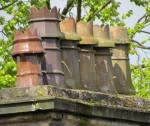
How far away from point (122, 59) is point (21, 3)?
18.7 metres

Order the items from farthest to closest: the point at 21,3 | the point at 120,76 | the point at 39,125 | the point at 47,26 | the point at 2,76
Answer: the point at 21,3
the point at 2,76
the point at 120,76
the point at 47,26
the point at 39,125

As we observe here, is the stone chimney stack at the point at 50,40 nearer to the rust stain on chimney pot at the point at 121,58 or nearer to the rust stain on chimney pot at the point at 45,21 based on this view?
the rust stain on chimney pot at the point at 45,21

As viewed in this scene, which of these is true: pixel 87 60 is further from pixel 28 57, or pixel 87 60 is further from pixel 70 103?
pixel 70 103

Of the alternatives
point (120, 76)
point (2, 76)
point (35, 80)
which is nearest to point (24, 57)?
point (35, 80)

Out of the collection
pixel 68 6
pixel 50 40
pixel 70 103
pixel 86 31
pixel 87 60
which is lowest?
pixel 70 103

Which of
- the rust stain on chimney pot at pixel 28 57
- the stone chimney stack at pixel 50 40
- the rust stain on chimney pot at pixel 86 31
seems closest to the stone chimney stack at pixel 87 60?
the rust stain on chimney pot at pixel 86 31

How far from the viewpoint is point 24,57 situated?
14297 millimetres

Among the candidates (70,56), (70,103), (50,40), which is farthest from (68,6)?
(70,103)

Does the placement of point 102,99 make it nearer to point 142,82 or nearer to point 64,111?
point 64,111

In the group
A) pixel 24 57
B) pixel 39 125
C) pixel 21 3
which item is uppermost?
pixel 21 3

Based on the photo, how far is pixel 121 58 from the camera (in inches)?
634

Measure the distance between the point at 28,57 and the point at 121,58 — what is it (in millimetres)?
2237

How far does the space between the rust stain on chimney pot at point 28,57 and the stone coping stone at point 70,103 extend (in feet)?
1.02

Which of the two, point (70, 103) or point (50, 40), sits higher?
point (50, 40)
